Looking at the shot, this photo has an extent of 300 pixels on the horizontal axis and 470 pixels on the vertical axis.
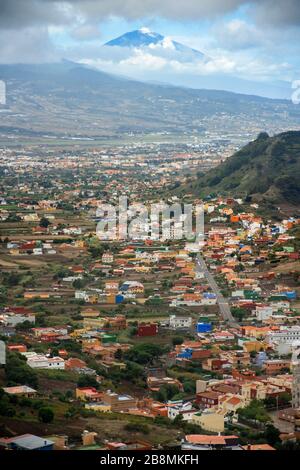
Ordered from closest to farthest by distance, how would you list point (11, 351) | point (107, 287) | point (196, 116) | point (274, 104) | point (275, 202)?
point (11, 351)
point (107, 287)
point (275, 202)
point (196, 116)
point (274, 104)

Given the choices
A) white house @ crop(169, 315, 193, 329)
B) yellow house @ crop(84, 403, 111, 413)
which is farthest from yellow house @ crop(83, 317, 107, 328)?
yellow house @ crop(84, 403, 111, 413)

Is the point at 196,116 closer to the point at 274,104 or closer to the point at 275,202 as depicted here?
the point at 274,104

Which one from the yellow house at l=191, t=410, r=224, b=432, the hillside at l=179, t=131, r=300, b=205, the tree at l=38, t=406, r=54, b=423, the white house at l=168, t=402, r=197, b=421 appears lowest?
the white house at l=168, t=402, r=197, b=421

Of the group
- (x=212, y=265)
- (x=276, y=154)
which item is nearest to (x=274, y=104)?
(x=276, y=154)

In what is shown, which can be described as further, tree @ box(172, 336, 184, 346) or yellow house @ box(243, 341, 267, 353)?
tree @ box(172, 336, 184, 346)

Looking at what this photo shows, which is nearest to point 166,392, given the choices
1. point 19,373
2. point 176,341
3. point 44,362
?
point 19,373

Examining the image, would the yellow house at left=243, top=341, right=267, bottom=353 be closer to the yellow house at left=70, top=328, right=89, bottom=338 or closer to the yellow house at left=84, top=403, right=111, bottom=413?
the yellow house at left=70, top=328, right=89, bottom=338
